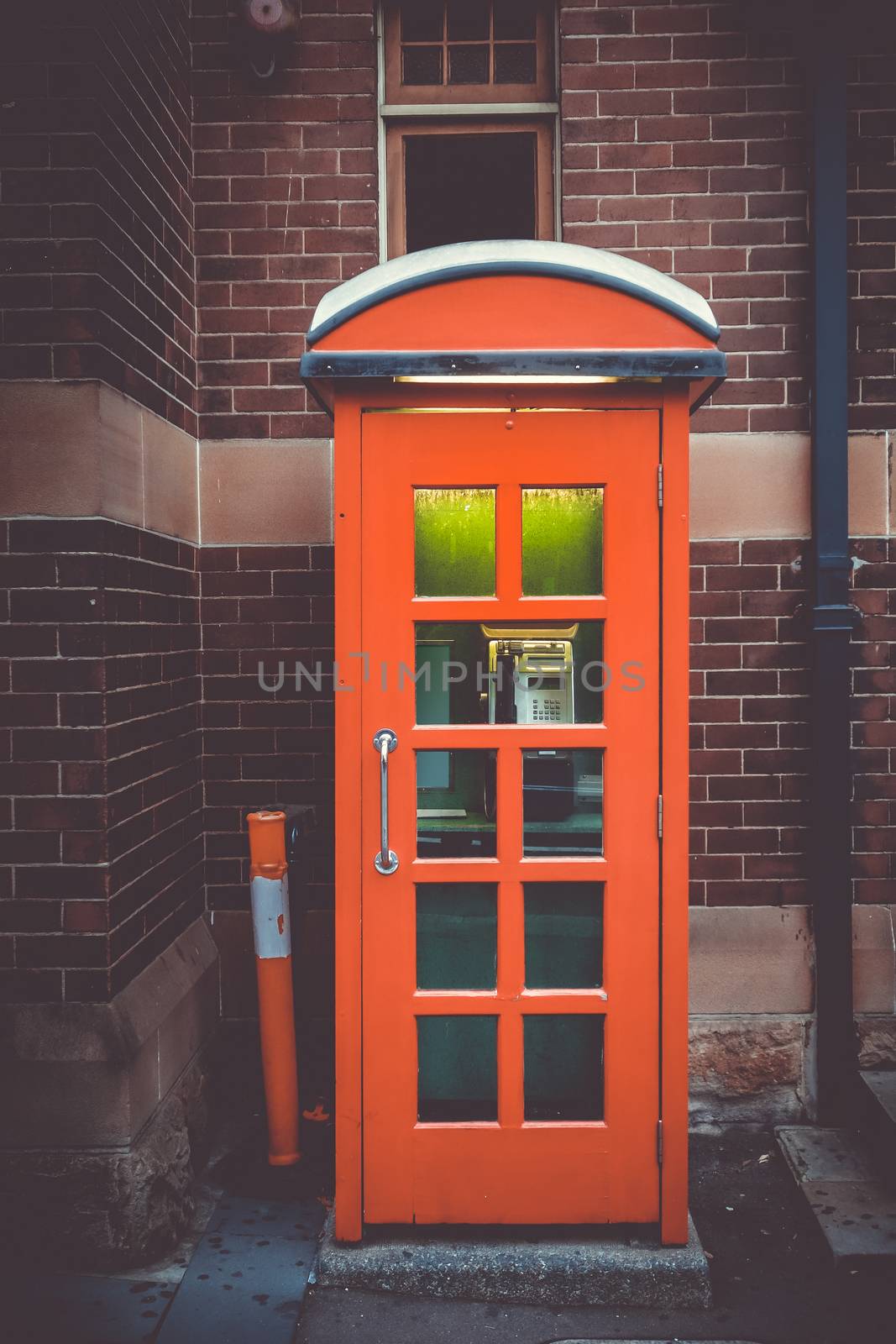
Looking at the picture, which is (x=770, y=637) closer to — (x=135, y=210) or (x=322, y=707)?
(x=322, y=707)

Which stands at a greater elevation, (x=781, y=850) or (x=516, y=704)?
(x=516, y=704)

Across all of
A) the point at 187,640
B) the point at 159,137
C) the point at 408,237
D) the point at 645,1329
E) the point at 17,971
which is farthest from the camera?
the point at 408,237

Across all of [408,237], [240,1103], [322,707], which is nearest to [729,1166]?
[240,1103]

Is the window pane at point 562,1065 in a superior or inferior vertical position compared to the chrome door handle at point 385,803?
inferior

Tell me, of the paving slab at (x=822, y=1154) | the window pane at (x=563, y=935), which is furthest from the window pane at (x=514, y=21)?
the paving slab at (x=822, y=1154)

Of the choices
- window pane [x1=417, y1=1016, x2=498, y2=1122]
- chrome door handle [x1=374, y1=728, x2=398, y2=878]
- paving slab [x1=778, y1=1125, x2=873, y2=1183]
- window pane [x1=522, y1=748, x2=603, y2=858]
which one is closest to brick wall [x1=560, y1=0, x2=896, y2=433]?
window pane [x1=522, y1=748, x2=603, y2=858]

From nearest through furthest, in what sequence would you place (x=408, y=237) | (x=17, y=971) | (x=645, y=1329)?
(x=645, y=1329) < (x=17, y=971) < (x=408, y=237)

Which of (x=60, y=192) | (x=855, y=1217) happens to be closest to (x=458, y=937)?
(x=855, y=1217)

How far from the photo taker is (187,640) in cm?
381

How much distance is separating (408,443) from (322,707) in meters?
1.49

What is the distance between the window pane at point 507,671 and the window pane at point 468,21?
2.91m

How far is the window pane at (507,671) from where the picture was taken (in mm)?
2922

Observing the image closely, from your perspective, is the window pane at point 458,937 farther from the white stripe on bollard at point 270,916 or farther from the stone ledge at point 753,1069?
the stone ledge at point 753,1069

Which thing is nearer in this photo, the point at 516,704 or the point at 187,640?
the point at 516,704
